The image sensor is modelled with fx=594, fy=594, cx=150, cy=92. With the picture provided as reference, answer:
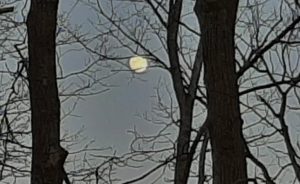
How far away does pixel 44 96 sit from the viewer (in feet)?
10.8

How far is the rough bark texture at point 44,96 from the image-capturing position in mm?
3168

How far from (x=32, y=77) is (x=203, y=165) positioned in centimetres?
260

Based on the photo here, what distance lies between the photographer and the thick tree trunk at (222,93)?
2.78m

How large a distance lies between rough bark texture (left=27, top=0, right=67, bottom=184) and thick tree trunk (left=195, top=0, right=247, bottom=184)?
89 centimetres

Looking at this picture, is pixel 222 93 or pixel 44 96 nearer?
pixel 222 93

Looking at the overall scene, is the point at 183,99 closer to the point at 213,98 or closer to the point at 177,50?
the point at 177,50

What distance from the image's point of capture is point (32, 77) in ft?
10.9

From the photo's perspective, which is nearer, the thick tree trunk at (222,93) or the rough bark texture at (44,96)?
the thick tree trunk at (222,93)

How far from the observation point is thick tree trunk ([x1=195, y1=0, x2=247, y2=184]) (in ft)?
9.11

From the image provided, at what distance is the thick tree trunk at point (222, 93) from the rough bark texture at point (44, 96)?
886 mm

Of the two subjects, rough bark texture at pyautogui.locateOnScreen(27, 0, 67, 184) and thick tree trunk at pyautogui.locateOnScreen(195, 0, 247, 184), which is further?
rough bark texture at pyautogui.locateOnScreen(27, 0, 67, 184)

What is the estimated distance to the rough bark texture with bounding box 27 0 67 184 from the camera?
3168 mm

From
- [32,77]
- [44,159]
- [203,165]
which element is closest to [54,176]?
[44,159]

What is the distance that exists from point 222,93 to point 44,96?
1.04m
